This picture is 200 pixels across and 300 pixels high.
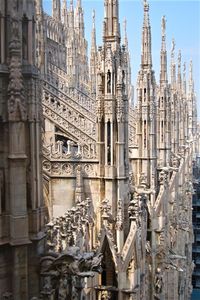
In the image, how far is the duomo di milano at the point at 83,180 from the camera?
20.6 ft

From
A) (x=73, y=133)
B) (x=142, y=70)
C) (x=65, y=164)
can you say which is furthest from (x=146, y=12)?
(x=65, y=164)

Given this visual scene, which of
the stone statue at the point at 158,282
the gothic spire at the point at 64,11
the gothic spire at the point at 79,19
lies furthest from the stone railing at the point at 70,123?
the gothic spire at the point at 79,19

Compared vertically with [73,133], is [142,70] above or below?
above

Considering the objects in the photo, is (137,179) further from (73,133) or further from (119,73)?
(119,73)

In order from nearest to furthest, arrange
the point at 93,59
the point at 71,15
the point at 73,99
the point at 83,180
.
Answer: the point at 83,180, the point at 73,99, the point at 93,59, the point at 71,15

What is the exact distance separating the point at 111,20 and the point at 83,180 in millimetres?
5054

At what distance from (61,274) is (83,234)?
4.54 metres

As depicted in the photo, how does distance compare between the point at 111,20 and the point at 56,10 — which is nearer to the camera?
the point at 111,20

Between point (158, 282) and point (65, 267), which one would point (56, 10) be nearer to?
point (158, 282)

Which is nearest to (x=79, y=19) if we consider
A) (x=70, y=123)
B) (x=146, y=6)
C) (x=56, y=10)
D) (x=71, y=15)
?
(x=71, y=15)

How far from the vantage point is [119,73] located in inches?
563

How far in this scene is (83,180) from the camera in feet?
52.5

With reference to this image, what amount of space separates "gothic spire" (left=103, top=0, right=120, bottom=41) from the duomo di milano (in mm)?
30

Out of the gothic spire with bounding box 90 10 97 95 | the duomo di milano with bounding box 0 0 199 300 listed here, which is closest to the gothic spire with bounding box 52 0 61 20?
the gothic spire with bounding box 90 10 97 95
